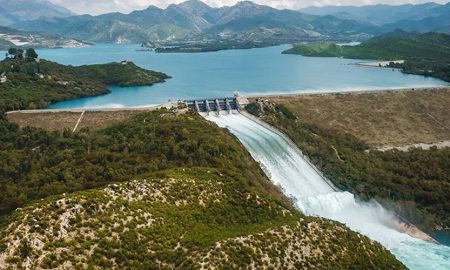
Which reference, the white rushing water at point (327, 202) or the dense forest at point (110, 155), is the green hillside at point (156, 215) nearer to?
the dense forest at point (110, 155)

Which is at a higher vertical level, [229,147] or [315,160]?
[229,147]

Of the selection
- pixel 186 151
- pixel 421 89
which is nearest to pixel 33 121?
pixel 186 151

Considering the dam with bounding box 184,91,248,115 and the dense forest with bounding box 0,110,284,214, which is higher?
the dense forest with bounding box 0,110,284,214

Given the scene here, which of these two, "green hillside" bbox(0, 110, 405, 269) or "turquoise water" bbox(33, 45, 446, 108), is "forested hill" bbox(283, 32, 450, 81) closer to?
"turquoise water" bbox(33, 45, 446, 108)

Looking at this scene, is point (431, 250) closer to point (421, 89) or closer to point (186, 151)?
point (186, 151)

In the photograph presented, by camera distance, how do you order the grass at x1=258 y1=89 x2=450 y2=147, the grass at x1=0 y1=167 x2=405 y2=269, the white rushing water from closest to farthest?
1. the grass at x1=0 y1=167 x2=405 y2=269
2. the white rushing water
3. the grass at x1=258 y1=89 x2=450 y2=147

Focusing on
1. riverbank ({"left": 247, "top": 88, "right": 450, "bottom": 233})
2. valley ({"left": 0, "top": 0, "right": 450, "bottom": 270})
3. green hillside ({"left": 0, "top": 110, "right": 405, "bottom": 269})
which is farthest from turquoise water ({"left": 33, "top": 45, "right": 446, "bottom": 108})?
green hillside ({"left": 0, "top": 110, "right": 405, "bottom": 269})

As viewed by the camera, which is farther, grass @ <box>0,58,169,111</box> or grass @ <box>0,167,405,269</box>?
grass @ <box>0,58,169,111</box>

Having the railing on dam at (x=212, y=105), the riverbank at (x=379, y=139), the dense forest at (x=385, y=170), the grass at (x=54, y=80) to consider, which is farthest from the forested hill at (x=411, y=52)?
the railing on dam at (x=212, y=105)
